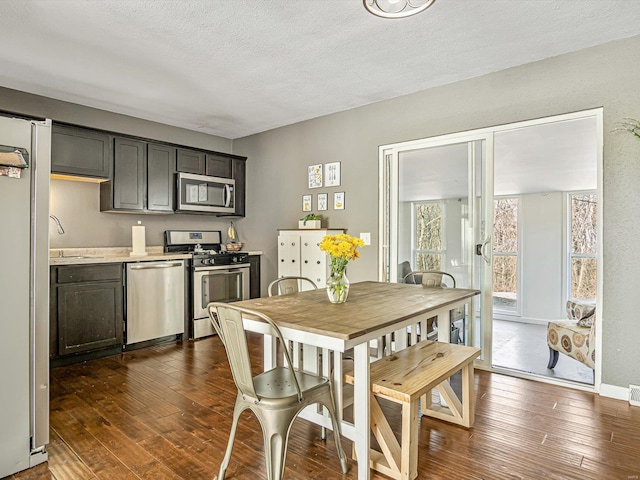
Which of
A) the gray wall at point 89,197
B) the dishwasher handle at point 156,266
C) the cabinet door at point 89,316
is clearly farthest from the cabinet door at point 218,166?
the cabinet door at point 89,316

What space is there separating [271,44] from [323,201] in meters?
2.07

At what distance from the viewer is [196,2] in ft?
7.82

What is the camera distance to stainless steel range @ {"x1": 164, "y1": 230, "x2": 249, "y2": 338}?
15.0 feet

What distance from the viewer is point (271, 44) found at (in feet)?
9.53

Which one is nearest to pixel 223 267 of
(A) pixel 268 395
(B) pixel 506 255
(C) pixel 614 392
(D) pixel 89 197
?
(D) pixel 89 197

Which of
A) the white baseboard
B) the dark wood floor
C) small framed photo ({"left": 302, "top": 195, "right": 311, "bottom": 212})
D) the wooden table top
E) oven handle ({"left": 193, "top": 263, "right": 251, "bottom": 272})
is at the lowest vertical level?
the dark wood floor

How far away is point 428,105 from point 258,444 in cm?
330

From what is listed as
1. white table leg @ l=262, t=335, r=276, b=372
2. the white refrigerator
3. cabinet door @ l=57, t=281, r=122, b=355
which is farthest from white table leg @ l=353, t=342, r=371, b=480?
cabinet door @ l=57, t=281, r=122, b=355

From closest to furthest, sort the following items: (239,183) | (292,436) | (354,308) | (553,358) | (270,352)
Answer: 1. (354,308)
2. (292,436)
3. (270,352)
4. (553,358)
5. (239,183)

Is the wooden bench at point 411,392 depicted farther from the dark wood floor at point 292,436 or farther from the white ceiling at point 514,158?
the white ceiling at point 514,158

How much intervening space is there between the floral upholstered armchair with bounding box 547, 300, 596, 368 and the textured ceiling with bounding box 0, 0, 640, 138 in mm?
2215

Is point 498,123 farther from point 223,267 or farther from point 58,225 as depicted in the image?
point 58,225

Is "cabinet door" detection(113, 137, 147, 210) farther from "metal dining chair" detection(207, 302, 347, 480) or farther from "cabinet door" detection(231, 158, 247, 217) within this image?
"metal dining chair" detection(207, 302, 347, 480)

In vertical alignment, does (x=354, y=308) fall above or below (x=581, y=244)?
below
